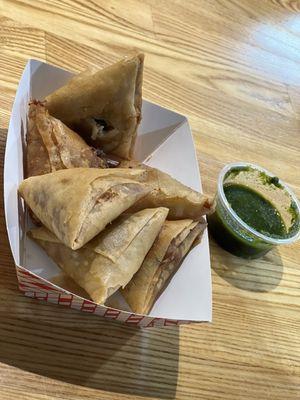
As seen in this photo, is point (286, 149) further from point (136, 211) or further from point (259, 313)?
point (136, 211)

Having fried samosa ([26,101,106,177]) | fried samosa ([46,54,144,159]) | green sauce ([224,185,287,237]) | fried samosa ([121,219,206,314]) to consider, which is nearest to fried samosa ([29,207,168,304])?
fried samosa ([121,219,206,314])

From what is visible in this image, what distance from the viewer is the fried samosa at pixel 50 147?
113cm

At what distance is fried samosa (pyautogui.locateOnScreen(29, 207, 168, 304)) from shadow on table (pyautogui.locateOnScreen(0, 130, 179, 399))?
0.11 meters

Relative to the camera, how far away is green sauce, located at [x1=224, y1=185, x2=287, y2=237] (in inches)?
56.9

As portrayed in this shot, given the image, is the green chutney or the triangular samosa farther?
the green chutney

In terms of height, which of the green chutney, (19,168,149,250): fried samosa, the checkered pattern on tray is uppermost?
(19,168,149,250): fried samosa

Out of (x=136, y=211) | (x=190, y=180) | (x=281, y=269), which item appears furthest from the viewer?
(x=281, y=269)

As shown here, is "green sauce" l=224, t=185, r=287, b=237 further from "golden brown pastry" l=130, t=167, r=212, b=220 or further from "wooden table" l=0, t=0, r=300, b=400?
"golden brown pastry" l=130, t=167, r=212, b=220

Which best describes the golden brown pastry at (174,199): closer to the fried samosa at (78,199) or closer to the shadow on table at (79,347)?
the fried samosa at (78,199)

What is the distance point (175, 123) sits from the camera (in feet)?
4.71

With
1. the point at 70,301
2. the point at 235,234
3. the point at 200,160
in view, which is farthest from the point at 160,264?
the point at 200,160

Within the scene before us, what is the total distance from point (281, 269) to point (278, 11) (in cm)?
150

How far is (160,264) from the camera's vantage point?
1100mm

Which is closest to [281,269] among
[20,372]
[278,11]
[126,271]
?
[126,271]
